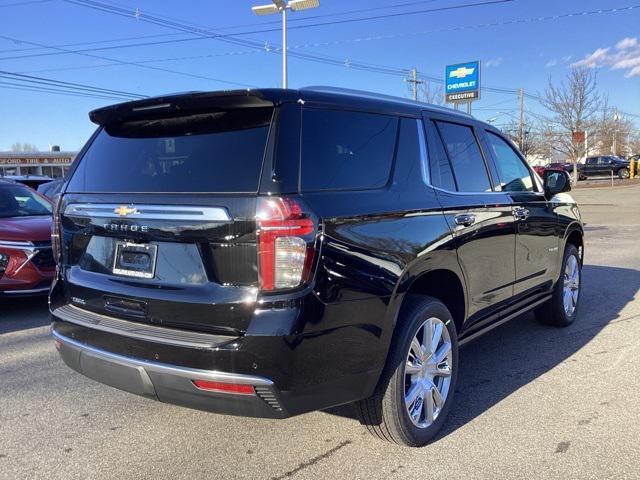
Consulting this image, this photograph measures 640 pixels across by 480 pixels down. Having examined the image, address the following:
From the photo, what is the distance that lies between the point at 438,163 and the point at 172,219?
1808mm

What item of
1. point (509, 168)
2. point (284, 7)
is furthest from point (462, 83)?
point (509, 168)

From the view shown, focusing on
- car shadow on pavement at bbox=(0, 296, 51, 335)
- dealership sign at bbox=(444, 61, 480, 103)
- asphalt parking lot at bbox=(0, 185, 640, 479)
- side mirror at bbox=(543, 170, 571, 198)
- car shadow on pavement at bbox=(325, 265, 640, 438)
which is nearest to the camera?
asphalt parking lot at bbox=(0, 185, 640, 479)

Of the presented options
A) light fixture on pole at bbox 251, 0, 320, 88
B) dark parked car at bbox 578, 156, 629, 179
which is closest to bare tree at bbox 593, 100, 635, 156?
dark parked car at bbox 578, 156, 629, 179

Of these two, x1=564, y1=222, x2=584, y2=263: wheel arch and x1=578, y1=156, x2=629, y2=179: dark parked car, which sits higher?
x1=578, y1=156, x2=629, y2=179: dark parked car

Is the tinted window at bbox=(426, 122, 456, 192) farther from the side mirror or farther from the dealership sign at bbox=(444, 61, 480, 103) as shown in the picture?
the dealership sign at bbox=(444, 61, 480, 103)

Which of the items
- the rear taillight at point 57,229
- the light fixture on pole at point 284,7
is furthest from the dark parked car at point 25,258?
the light fixture on pole at point 284,7

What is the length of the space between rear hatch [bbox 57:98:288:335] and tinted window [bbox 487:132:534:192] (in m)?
2.47

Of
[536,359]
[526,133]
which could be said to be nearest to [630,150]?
[526,133]

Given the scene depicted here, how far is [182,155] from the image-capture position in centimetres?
294

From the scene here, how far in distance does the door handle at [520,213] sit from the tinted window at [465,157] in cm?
33

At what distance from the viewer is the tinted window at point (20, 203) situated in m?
6.99

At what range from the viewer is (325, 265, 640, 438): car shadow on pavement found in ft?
12.6

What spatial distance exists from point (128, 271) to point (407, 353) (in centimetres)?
153

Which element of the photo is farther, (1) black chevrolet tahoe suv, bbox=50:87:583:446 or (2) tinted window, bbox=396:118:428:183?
(2) tinted window, bbox=396:118:428:183
